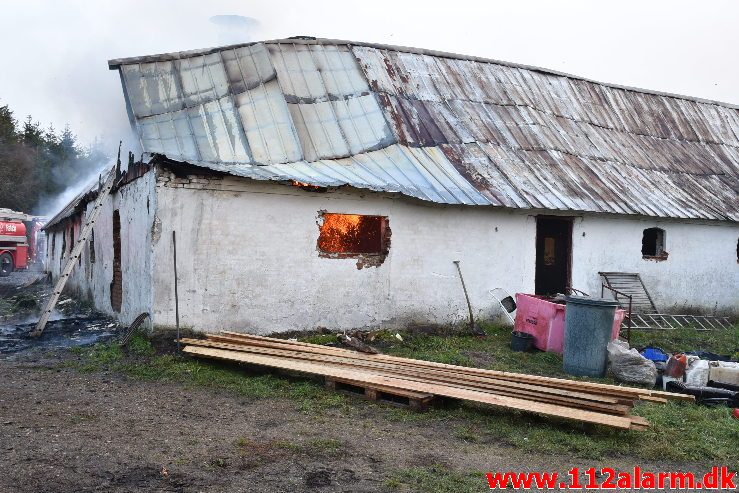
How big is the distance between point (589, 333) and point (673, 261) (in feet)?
25.2

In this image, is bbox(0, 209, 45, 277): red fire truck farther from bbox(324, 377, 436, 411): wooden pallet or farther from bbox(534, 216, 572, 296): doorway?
bbox(324, 377, 436, 411): wooden pallet

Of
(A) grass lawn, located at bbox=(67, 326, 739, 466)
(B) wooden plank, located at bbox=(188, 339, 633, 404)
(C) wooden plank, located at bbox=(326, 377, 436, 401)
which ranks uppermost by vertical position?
(B) wooden plank, located at bbox=(188, 339, 633, 404)

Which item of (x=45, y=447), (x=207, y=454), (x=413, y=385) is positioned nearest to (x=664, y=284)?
(x=413, y=385)

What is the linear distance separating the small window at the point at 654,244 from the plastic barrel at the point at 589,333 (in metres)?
7.07

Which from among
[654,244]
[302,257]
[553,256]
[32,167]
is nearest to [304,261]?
[302,257]

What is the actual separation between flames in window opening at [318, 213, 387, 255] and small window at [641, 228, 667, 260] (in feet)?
22.9

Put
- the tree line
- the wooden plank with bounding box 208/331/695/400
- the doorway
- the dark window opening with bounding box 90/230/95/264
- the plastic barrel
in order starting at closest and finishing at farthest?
the wooden plank with bounding box 208/331/695/400, the plastic barrel, the doorway, the dark window opening with bounding box 90/230/95/264, the tree line

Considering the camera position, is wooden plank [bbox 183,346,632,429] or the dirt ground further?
wooden plank [bbox 183,346,632,429]

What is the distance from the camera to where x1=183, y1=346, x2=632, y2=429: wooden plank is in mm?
5883

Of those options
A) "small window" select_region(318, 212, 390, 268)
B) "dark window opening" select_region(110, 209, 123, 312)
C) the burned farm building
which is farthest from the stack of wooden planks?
"dark window opening" select_region(110, 209, 123, 312)

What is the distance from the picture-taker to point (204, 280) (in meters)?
9.93

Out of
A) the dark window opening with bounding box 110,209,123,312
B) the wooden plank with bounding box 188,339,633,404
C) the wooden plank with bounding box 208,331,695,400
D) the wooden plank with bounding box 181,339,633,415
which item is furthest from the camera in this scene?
the dark window opening with bounding box 110,209,123,312

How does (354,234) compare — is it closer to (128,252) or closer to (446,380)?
(128,252)

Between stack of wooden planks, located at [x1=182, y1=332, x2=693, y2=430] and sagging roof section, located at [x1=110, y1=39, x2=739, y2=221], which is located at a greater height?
sagging roof section, located at [x1=110, y1=39, x2=739, y2=221]
